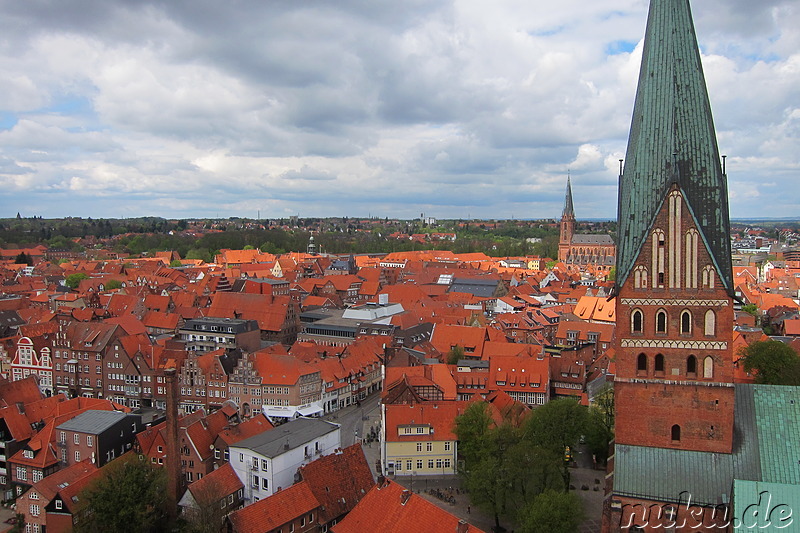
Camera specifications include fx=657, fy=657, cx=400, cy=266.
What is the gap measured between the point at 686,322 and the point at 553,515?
1462 cm

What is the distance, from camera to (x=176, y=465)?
167ft

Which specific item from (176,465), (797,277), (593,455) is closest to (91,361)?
(176,465)

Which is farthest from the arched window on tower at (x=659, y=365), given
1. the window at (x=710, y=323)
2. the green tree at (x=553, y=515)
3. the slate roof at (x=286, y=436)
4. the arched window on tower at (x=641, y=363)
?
the slate roof at (x=286, y=436)

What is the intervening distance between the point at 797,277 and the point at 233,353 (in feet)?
498

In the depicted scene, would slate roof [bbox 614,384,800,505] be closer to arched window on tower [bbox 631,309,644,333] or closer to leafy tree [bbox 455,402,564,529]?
arched window on tower [bbox 631,309,644,333]

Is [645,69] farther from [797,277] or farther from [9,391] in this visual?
[797,277]

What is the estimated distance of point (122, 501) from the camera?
44.2 metres

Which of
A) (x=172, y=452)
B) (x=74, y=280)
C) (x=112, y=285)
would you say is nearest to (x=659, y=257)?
(x=172, y=452)

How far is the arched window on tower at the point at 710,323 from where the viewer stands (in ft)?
95.2

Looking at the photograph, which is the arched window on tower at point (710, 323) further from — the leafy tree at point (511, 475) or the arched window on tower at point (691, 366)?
the leafy tree at point (511, 475)

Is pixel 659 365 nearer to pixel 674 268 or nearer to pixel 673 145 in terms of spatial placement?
pixel 674 268

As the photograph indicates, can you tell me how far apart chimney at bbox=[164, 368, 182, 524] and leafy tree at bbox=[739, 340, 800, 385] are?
5535 cm

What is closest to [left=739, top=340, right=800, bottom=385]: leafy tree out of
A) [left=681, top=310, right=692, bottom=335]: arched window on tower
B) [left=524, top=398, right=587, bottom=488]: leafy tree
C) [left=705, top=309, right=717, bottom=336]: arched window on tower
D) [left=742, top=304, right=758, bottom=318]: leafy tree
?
[left=524, top=398, right=587, bottom=488]: leafy tree

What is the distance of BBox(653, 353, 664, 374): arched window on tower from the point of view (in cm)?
2973
